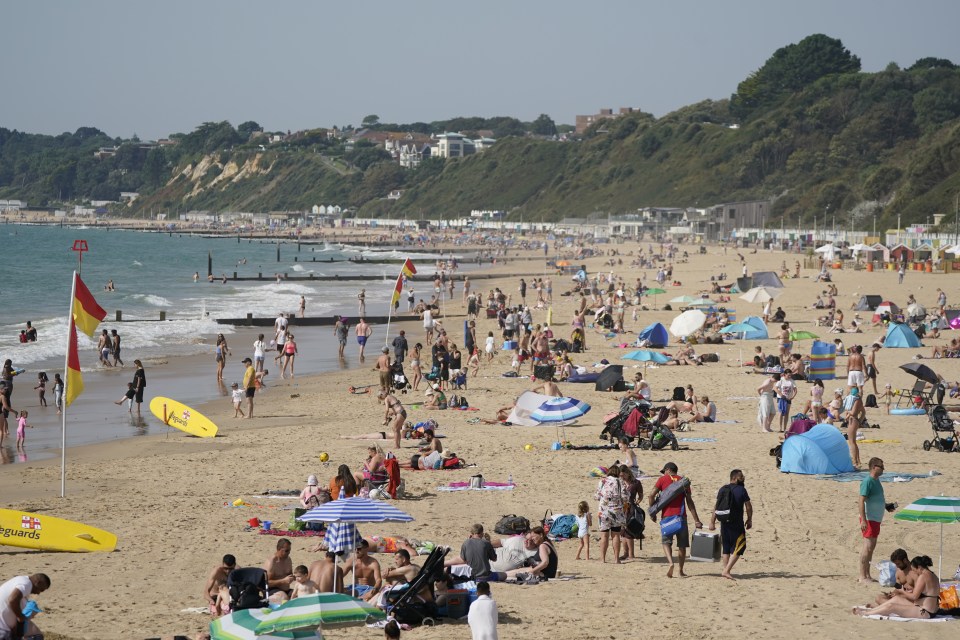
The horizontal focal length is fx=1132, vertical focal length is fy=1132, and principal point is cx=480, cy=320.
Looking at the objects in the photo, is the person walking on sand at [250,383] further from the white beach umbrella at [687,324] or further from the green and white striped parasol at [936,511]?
the green and white striped parasol at [936,511]

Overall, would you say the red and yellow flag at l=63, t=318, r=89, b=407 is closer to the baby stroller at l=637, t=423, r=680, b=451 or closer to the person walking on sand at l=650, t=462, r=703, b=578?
the person walking on sand at l=650, t=462, r=703, b=578

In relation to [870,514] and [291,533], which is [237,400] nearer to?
[291,533]

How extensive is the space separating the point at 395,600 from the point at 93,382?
57.5ft

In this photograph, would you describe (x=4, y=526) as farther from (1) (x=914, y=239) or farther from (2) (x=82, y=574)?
(1) (x=914, y=239)

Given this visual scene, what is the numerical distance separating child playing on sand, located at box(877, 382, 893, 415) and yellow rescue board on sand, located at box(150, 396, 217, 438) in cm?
1122

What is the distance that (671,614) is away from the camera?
30.2 ft

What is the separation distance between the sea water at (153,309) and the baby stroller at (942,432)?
12.4 metres

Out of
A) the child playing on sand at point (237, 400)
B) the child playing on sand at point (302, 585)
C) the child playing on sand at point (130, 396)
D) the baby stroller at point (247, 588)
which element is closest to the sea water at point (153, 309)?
the child playing on sand at point (130, 396)

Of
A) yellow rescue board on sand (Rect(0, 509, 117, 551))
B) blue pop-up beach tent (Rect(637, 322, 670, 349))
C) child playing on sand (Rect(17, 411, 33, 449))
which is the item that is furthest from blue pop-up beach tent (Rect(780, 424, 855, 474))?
blue pop-up beach tent (Rect(637, 322, 670, 349))

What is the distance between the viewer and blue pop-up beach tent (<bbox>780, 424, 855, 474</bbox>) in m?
14.4

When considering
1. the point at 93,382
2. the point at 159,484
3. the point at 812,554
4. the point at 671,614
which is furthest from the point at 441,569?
the point at 93,382

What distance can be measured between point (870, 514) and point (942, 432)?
7029mm

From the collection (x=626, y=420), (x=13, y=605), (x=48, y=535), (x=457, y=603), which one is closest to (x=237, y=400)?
(x=626, y=420)

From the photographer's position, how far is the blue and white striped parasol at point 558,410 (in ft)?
53.4
